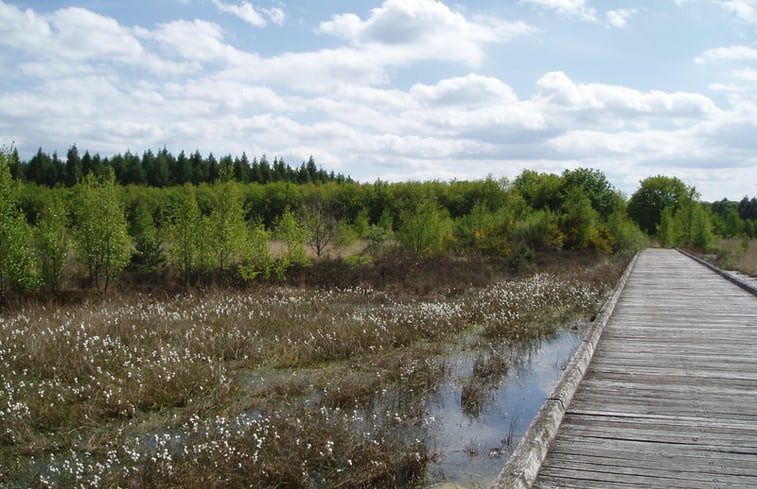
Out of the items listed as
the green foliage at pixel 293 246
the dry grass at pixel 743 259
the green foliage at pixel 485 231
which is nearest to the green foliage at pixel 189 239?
the green foliage at pixel 293 246

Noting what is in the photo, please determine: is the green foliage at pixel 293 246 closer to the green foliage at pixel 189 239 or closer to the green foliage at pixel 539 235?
the green foliage at pixel 189 239

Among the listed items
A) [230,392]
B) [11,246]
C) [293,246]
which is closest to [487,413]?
[230,392]

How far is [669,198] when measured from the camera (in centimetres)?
8081

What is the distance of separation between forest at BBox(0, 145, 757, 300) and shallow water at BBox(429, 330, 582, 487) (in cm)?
1408

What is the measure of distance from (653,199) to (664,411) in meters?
84.0

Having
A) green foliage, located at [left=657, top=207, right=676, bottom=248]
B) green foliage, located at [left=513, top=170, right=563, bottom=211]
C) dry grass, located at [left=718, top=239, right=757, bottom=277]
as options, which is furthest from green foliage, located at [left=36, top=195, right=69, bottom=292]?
green foliage, located at [left=513, top=170, right=563, bottom=211]

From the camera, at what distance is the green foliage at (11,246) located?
17531 mm

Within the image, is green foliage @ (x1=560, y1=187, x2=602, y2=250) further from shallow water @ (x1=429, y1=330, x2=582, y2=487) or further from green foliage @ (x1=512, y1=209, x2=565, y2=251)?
shallow water @ (x1=429, y1=330, x2=582, y2=487)

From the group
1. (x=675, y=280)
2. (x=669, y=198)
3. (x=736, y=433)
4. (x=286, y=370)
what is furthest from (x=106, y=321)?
(x=669, y=198)

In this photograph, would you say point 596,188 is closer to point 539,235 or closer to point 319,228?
point 539,235

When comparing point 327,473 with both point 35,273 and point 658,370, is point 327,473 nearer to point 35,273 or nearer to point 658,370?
point 658,370

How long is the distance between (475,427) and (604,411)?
6.92 ft

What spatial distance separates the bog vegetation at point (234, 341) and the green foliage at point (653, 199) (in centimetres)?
5340

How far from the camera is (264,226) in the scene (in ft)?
136
